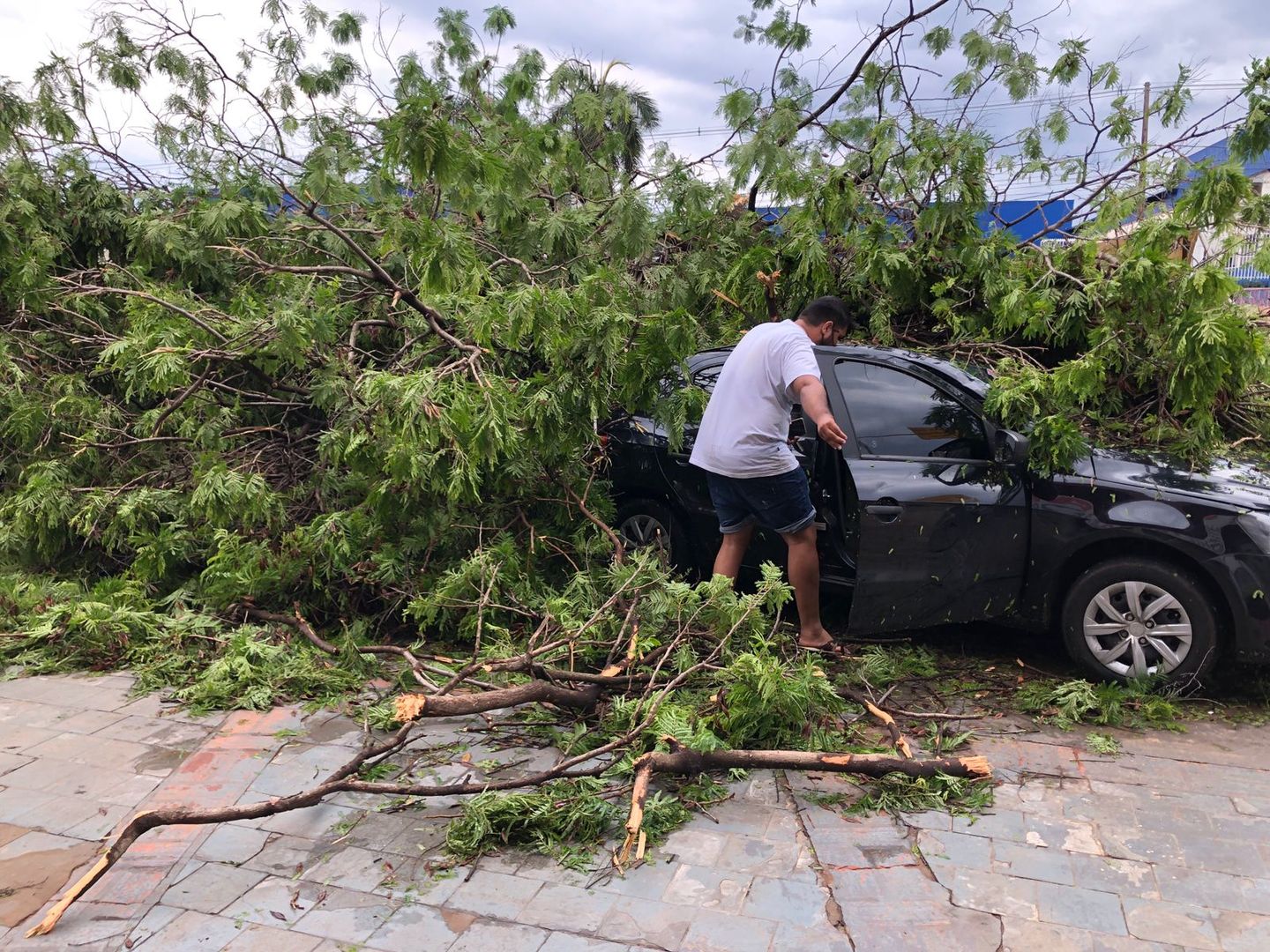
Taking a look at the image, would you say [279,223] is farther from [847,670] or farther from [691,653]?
[847,670]

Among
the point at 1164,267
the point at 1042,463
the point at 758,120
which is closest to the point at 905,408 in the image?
the point at 1042,463

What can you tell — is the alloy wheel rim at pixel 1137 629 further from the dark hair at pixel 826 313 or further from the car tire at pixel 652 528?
the car tire at pixel 652 528

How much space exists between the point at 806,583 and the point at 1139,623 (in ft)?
4.93

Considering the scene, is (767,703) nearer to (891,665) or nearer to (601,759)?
(601,759)

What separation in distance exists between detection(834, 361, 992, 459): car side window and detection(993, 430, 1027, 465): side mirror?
0.07m

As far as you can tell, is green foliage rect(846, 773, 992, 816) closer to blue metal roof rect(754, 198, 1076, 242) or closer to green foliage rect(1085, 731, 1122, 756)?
green foliage rect(1085, 731, 1122, 756)

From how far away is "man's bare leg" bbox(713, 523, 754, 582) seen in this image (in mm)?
4957

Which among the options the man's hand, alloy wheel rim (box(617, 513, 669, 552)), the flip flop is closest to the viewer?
the man's hand

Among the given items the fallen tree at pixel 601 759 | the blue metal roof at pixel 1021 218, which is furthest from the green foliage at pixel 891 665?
the blue metal roof at pixel 1021 218

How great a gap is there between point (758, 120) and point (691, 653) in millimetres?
4372

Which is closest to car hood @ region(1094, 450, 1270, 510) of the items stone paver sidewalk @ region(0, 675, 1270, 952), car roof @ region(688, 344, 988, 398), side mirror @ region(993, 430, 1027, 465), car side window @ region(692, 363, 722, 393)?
side mirror @ region(993, 430, 1027, 465)

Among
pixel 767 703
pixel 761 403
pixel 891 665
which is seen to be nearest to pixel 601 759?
pixel 767 703

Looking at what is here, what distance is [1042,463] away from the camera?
177 inches

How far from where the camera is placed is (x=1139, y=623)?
13.8ft
